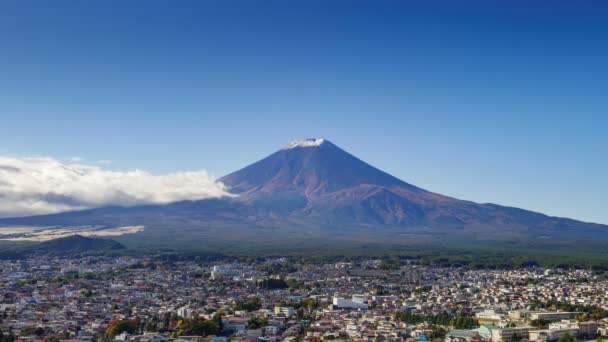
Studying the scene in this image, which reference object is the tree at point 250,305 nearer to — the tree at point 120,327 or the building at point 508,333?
the tree at point 120,327

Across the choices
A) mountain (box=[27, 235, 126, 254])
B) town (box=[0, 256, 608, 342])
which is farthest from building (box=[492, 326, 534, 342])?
mountain (box=[27, 235, 126, 254])

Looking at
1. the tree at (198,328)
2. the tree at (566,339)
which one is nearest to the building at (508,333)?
the tree at (566,339)

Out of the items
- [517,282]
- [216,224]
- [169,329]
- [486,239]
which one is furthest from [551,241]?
[169,329]

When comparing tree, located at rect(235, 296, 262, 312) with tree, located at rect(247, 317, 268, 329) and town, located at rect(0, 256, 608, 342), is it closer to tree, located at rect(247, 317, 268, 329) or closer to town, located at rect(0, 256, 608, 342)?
town, located at rect(0, 256, 608, 342)

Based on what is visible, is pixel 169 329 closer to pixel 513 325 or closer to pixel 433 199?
pixel 513 325

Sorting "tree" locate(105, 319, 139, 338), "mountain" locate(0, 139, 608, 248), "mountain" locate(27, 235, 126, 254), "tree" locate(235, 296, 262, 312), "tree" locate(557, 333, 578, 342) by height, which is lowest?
"tree" locate(105, 319, 139, 338)

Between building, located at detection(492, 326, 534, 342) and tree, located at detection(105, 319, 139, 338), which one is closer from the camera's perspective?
building, located at detection(492, 326, 534, 342)
